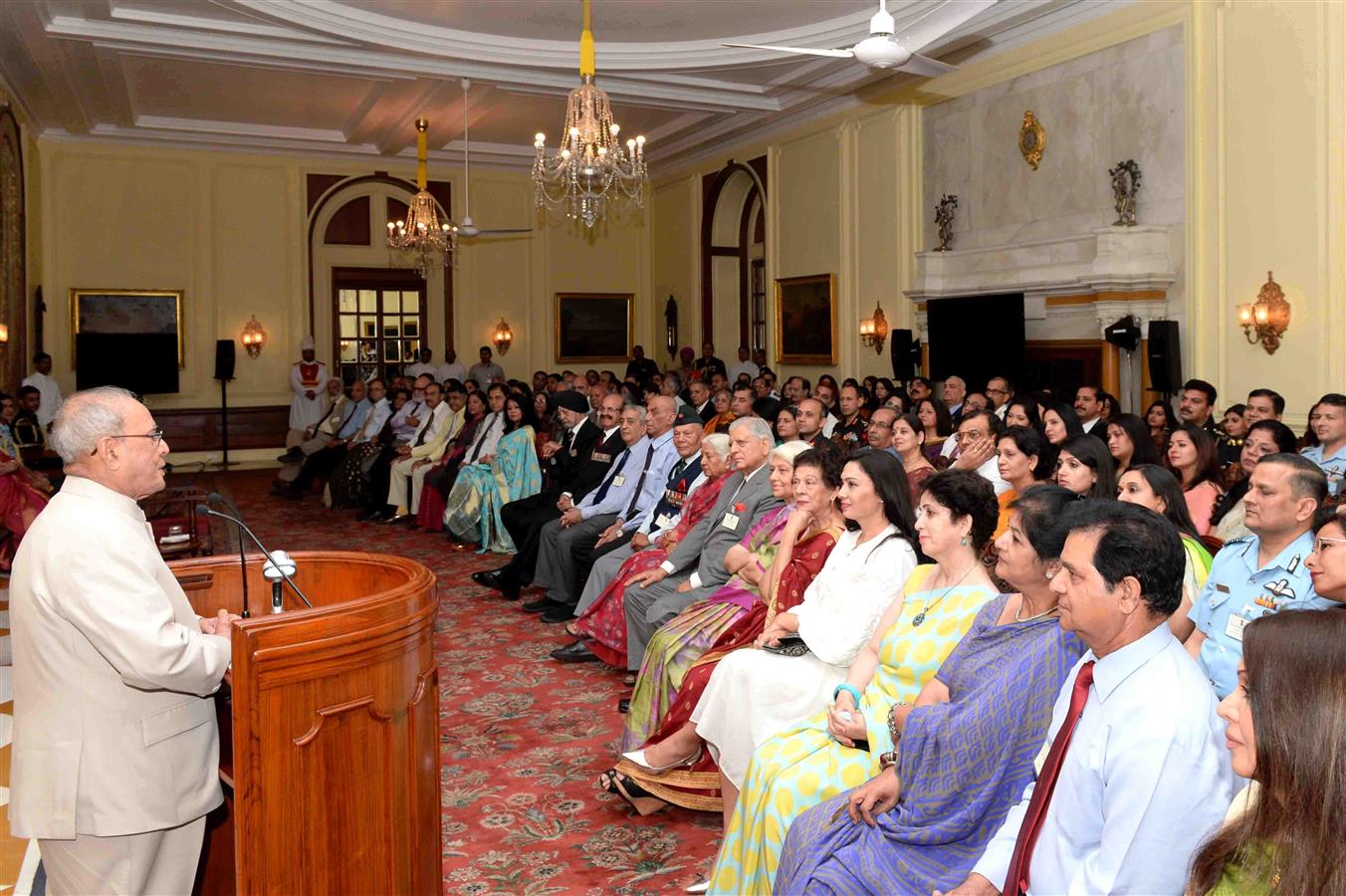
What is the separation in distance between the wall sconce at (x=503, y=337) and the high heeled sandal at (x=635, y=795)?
1408 centimetres

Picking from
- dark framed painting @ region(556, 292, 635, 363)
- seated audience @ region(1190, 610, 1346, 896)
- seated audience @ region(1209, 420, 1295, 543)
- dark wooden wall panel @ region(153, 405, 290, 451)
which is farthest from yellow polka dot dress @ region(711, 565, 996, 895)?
dark framed painting @ region(556, 292, 635, 363)

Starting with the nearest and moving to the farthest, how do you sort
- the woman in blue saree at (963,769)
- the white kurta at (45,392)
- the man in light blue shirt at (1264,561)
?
the woman in blue saree at (963,769), the man in light blue shirt at (1264,561), the white kurta at (45,392)

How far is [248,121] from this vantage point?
15.3m

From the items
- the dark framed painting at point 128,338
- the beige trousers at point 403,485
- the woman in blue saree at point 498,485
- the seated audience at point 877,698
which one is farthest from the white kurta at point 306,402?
the seated audience at point 877,698

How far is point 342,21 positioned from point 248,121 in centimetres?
541

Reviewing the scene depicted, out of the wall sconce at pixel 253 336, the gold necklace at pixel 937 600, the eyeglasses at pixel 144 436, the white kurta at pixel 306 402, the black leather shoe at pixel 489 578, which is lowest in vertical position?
the black leather shoe at pixel 489 578

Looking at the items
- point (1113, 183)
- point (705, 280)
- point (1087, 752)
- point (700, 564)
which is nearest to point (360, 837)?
point (1087, 752)

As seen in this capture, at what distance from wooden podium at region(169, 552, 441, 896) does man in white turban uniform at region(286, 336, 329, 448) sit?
14.3m

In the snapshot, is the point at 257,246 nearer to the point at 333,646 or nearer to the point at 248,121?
the point at 248,121

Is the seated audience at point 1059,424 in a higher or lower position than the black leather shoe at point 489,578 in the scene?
higher

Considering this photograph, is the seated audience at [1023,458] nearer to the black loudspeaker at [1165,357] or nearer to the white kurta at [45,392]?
the black loudspeaker at [1165,357]

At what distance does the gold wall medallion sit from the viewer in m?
10.4

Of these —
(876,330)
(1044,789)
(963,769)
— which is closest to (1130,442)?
(963,769)

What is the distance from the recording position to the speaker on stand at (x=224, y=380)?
16062 mm
